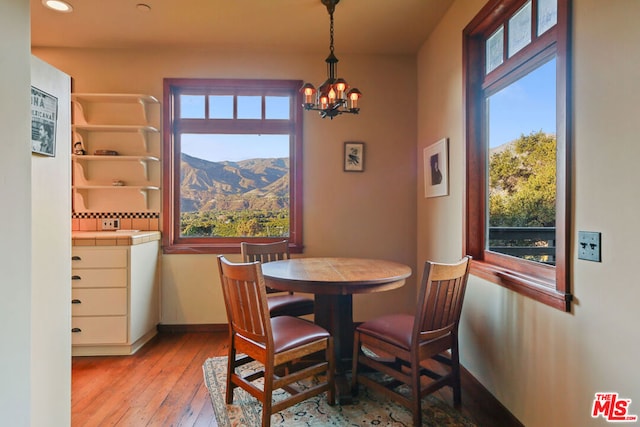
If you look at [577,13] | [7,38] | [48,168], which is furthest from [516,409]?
[7,38]

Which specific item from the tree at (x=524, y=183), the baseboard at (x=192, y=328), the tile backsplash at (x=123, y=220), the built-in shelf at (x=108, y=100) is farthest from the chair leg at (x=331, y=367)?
the built-in shelf at (x=108, y=100)

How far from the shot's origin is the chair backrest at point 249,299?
166cm

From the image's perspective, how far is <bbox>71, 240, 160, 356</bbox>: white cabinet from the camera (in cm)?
264

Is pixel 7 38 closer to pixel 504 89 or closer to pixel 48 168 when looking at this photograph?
pixel 48 168

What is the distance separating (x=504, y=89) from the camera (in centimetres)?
202

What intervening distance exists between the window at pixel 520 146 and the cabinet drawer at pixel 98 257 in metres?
2.71

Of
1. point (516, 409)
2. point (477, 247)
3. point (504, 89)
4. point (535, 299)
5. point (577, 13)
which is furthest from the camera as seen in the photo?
point (477, 247)

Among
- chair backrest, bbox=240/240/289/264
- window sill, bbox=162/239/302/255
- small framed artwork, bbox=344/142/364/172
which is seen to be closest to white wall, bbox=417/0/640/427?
chair backrest, bbox=240/240/289/264

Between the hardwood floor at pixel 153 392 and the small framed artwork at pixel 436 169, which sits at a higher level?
the small framed artwork at pixel 436 169

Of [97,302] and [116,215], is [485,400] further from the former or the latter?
[116,215]

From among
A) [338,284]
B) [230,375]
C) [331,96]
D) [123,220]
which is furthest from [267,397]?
[123,220]

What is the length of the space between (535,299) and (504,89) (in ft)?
4.17

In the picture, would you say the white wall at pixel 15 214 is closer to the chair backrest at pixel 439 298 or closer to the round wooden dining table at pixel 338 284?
the round wooden dining table at pixel 338 284

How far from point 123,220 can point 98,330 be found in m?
1.05
